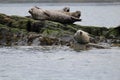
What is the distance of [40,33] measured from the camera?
38.9m

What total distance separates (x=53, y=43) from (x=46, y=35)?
57cm

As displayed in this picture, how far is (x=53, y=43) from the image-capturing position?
3828 cm

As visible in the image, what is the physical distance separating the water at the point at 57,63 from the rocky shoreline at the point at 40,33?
1.79ft

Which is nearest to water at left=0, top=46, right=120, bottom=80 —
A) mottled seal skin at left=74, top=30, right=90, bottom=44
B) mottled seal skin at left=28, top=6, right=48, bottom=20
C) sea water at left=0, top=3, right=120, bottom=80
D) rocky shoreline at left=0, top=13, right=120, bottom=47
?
sea water at left=0, top=3, right=120, bottom=80

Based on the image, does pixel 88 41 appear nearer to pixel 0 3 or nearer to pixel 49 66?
pixel 49 66

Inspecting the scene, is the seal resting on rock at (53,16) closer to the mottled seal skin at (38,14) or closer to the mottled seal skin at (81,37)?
the mottled seal skin at (38,14)

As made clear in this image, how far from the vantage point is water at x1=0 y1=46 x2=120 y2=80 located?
29.2m

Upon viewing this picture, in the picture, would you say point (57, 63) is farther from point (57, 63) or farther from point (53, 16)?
point (53, 16)

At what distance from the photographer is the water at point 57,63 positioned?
2915cm

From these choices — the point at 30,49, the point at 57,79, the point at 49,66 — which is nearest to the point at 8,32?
the point at 30,49

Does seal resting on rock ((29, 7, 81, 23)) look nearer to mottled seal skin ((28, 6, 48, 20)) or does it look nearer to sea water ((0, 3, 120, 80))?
mottled seal skin ((28, 6, 48, 20))

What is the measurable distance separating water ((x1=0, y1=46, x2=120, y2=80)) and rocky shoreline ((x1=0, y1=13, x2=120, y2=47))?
544mm

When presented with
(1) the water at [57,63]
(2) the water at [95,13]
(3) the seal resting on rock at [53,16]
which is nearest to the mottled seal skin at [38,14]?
(3) the seal resting on rock at [53,16]

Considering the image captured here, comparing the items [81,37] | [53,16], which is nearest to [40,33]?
[53,16]
